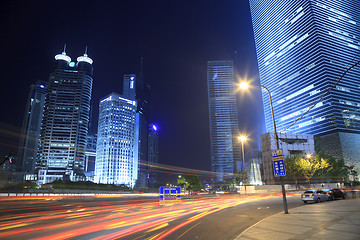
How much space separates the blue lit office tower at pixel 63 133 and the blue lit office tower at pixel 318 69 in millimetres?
169392

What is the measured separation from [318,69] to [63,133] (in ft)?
670

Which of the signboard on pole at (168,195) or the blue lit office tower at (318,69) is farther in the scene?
the blue lit office tower at (318,69)

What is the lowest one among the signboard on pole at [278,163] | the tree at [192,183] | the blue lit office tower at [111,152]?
the tree at [192,183]

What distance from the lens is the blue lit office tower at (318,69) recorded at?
12838cm

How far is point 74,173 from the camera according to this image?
18062cm

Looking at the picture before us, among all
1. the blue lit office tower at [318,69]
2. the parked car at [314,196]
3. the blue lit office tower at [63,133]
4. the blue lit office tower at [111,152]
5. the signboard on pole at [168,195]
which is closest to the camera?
the parked car at [314,196]

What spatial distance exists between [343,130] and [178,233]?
494 feet

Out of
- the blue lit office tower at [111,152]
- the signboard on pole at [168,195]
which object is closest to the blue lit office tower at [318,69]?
the signboard on pole at [168,195]

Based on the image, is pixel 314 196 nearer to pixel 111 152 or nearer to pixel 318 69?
pixel 318 69

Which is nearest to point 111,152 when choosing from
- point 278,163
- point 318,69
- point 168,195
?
point 318,69

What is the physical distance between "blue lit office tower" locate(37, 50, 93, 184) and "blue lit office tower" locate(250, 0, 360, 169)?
16939 centimetres

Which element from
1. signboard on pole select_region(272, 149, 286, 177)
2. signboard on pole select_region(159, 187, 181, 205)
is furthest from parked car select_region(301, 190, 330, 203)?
signboard on pole select_region(159, 187, 181, 205)

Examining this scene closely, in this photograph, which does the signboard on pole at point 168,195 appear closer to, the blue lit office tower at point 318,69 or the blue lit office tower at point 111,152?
the blue lit office tower at point 318,69

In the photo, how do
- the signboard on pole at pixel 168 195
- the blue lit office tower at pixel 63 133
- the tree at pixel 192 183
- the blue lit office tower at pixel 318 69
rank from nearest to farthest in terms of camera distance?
1. the signboard on pole at pixel 168 195
2. the tree at pixel 192 183
3. the blue lit office tower at pixel 318 69
4. the blue lit office tower at pixel 63 133
